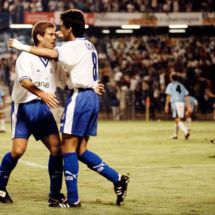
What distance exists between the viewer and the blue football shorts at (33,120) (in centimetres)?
876

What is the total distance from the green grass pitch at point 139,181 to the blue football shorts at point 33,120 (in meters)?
0.86

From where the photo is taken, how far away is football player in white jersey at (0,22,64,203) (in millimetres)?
8680

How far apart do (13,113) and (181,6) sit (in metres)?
30.9

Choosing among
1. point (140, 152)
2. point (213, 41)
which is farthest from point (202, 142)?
point (213, 41)

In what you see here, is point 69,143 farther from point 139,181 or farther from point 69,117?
point 139,181

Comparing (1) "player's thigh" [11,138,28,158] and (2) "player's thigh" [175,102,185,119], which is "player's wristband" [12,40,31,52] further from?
(2) "player's thigh" [175,102,185,119]

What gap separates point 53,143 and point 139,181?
277 centimetres

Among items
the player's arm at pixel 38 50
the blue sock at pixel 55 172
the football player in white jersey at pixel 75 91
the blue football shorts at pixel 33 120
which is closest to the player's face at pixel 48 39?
the football player in white jersey at pixel 75 91

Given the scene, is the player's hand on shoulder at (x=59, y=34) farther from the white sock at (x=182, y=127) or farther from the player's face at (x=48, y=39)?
the white sock at (x=182, y=127)

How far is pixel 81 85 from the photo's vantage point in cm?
835

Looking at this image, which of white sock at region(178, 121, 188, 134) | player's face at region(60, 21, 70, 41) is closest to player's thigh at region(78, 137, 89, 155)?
player's face at region(60, 21, 70, 41)

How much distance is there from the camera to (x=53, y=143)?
872 cm

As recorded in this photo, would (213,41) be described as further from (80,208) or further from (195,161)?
(80,208)

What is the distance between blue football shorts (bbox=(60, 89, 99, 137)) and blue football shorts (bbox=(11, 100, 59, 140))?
41 cm
